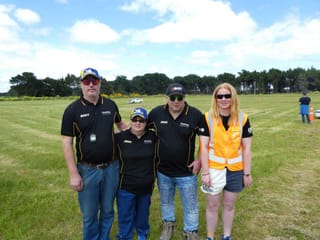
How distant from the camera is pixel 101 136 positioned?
9.82 feet

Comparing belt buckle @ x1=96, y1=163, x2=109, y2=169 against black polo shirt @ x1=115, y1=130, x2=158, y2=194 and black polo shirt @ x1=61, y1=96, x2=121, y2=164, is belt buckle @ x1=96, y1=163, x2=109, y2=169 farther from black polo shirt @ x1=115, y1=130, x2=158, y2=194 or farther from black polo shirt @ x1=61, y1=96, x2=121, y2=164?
black polo shirt @ x1=115, y1=130, x2=158, y2=194

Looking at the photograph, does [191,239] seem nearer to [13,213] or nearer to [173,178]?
[173,178]

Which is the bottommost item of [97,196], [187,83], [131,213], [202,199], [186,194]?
[202,199]

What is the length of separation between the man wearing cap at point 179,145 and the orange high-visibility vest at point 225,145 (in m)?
0.10

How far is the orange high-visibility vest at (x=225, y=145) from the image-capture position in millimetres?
3053

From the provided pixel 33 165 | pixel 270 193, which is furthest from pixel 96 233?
pixel 33 165

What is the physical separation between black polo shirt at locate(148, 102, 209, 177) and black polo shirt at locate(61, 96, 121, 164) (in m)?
0.61

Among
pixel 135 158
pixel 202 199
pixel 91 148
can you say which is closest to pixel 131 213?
pixel 135 158

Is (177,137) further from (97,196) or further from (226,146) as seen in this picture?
(97,196)

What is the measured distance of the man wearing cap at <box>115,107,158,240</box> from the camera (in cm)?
328

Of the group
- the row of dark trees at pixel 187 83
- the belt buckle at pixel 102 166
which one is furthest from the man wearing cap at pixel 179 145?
the row of dark trees at pixel 187 83

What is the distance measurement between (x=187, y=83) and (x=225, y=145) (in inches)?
4874

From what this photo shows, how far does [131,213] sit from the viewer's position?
11.1 ft

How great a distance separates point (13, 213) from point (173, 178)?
9.19 feet
